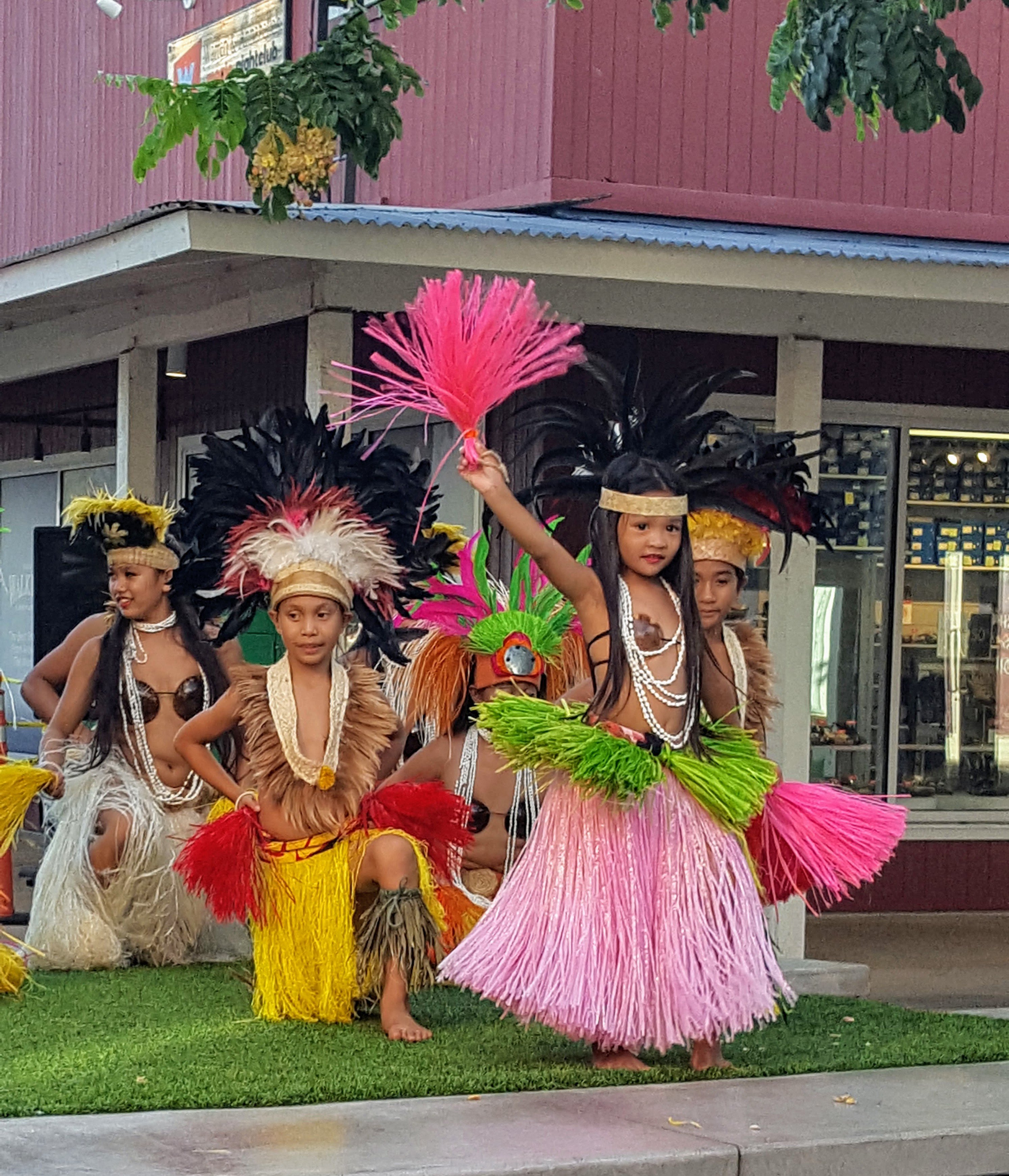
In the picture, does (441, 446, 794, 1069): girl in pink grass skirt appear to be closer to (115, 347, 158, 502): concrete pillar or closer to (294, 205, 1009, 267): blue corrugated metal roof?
(294, 205, 1009, 267): blue corrugated metal roof

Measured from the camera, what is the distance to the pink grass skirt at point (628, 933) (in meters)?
5.74

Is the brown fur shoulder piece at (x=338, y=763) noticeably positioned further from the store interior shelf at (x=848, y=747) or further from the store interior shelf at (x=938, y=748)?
the store interior shelf at (x=938, y=748)

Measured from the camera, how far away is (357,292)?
8867 millimetres

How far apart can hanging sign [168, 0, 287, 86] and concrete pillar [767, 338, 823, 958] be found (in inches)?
199

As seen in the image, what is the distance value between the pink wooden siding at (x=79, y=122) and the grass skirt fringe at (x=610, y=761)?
8.51 m

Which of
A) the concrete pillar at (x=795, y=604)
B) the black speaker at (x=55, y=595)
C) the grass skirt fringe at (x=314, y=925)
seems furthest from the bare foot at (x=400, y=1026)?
the black speaker at (x=55, y=595)

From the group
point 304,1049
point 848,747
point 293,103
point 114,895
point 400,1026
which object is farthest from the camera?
point 848,747

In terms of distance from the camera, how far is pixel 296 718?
6.74 metres

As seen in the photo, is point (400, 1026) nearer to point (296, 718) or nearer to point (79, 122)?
point (296, 718)

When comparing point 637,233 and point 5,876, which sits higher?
point 637,233

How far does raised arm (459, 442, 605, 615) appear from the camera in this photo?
5.74 m

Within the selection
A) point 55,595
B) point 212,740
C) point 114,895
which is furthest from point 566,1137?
point 55,595

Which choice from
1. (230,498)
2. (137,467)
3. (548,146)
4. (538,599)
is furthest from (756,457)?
(137,467)

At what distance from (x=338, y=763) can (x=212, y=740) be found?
547mm
